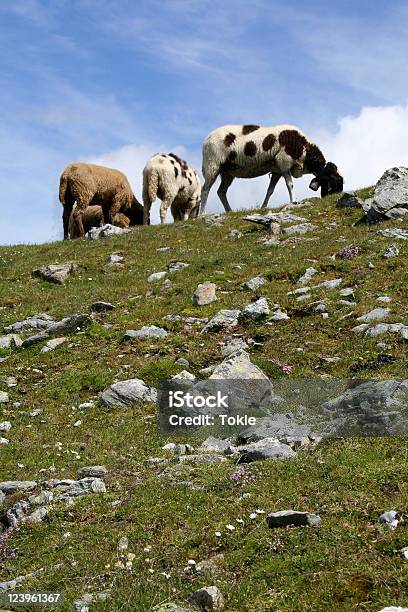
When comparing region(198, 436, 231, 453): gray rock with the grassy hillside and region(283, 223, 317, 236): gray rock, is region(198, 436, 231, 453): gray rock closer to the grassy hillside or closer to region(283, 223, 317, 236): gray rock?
the grassy hillside

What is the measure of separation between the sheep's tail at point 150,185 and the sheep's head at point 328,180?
7.62 meters

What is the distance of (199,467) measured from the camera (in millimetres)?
9414

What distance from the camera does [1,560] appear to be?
25.4 feet

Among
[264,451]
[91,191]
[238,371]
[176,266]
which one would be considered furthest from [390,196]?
[264,451]

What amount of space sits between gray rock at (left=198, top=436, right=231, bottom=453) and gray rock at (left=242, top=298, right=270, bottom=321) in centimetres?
580

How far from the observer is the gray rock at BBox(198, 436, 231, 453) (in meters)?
10.3

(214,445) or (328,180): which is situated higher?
(328,180)

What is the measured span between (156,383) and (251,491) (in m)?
5.30

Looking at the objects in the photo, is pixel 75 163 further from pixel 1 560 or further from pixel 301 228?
pixel 1 560

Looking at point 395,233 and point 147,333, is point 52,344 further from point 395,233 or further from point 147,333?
point 395,233

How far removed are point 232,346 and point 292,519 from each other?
769 cm

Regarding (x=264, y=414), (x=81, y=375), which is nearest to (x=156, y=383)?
(x=81, y=375)

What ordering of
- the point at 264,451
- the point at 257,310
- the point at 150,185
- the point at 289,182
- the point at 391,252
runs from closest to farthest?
the point at 264,451, the point at 257,310, the point at 391,252, the point at 289,182, the point at 150,185

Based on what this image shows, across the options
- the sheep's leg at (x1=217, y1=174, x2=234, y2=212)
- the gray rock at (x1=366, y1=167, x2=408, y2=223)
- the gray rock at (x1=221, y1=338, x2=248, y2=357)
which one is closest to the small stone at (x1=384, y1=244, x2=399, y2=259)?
the gray rock at (x1=366, y1=167, x2=408, y2=223)
